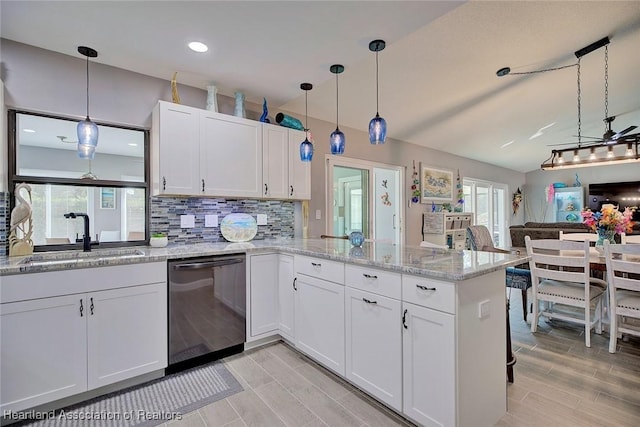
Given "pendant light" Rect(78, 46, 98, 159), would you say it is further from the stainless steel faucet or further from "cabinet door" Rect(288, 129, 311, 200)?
"cabinet door" Rect(288, 129, 311, 200)

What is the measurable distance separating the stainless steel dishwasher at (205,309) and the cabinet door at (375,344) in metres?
1.03

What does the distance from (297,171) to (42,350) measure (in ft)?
8.15

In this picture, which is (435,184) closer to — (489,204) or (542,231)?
(542,231)

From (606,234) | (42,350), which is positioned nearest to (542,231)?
(606,234)

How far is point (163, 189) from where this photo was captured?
2.51 metres

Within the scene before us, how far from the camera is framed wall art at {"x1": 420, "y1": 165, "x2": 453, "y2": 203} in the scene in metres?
5.29

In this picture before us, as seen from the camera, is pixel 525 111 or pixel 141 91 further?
pixel 525 111

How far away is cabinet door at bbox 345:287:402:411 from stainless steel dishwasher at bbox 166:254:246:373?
1.03 meters

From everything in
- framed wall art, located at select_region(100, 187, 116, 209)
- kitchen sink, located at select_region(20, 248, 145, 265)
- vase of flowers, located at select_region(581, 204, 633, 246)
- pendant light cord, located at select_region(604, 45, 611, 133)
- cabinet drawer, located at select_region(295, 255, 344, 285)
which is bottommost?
cabinet drawer, located at select_region(295, 255, 344, 285)

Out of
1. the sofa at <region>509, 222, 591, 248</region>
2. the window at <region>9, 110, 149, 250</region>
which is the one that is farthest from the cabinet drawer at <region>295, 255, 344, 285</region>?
the sofa at <region>509, 222, 591, 248</region>

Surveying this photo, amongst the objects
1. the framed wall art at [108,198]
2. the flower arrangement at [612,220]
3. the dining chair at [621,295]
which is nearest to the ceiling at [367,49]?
the framed wall art at [108,198]

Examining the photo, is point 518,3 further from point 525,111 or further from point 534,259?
point 525,111

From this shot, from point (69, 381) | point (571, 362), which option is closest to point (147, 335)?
point (69, 381)

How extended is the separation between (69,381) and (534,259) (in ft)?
12.4
